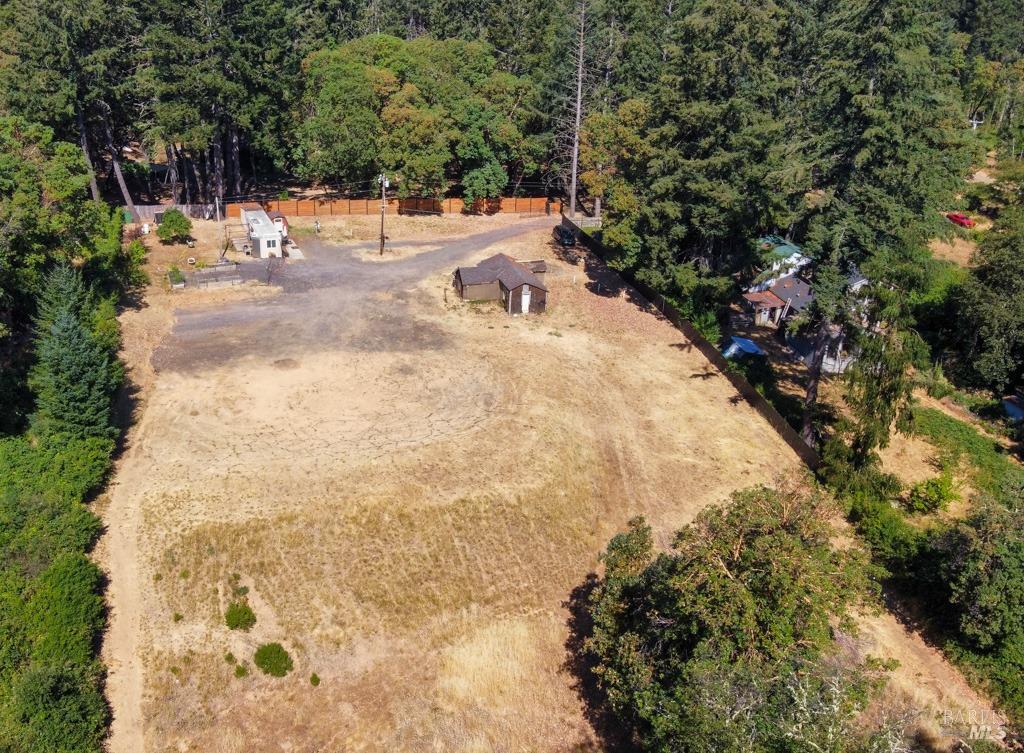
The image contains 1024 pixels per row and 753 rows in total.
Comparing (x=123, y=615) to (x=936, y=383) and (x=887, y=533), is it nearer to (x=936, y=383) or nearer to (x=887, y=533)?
(x=887, y=533)

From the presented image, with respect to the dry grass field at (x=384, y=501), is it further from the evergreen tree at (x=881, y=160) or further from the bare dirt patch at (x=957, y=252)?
the bare dirt patch at (x=957, y=252)

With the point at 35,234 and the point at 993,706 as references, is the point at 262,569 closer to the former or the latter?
the point at 35,234

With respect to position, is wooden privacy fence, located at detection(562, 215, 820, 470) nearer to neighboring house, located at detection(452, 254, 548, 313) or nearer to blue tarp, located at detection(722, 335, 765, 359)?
blue tarp, located at detection(722, 335, 765, 359)

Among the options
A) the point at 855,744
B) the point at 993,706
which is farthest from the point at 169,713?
the point at 993,706

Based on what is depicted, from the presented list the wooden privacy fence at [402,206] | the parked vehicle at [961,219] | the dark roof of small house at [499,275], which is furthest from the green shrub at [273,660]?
the parked vehicle at [961,219]

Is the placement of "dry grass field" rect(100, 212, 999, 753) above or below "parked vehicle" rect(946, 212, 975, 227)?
below

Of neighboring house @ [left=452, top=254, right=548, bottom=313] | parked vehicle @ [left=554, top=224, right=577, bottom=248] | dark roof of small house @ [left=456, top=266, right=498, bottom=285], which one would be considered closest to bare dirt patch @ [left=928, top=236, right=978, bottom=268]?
parked vehicle @ [left=554, top=224, right=577, bottom=248]
